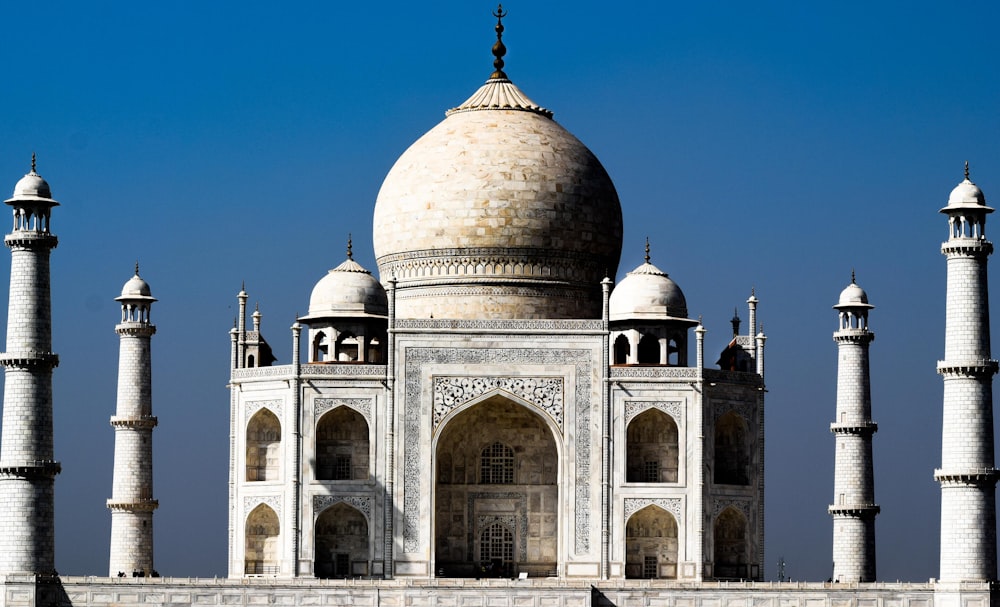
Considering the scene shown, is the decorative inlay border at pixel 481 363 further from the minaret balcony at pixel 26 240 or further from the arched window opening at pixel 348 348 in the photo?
the minaret balcony at pixel 26 240

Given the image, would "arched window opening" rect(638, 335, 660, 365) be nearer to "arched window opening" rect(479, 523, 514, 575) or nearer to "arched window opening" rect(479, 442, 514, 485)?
"arched window opening" rect(479, 442, 514, 485)

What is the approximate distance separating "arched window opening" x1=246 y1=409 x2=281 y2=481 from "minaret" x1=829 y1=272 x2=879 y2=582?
30.3 feet

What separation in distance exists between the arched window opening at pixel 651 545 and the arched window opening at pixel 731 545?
0.89 meters

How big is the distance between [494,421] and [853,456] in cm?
612

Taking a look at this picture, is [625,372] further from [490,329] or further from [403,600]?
[403,600]

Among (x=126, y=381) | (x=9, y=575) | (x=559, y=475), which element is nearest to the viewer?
(x=9, y=575)

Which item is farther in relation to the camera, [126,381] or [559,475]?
[126,381]

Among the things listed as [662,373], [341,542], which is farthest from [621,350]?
[341,542]

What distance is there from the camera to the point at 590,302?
40.3m

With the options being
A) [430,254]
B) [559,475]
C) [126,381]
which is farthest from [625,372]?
[126,381]

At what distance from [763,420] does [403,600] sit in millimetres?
7456

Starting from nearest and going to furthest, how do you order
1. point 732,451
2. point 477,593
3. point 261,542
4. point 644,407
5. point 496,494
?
point 477,593, point 644,407, point 261,542, point 496,494, point 732,451

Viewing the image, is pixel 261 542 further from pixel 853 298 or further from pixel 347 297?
pixel 853 298

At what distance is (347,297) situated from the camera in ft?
127
